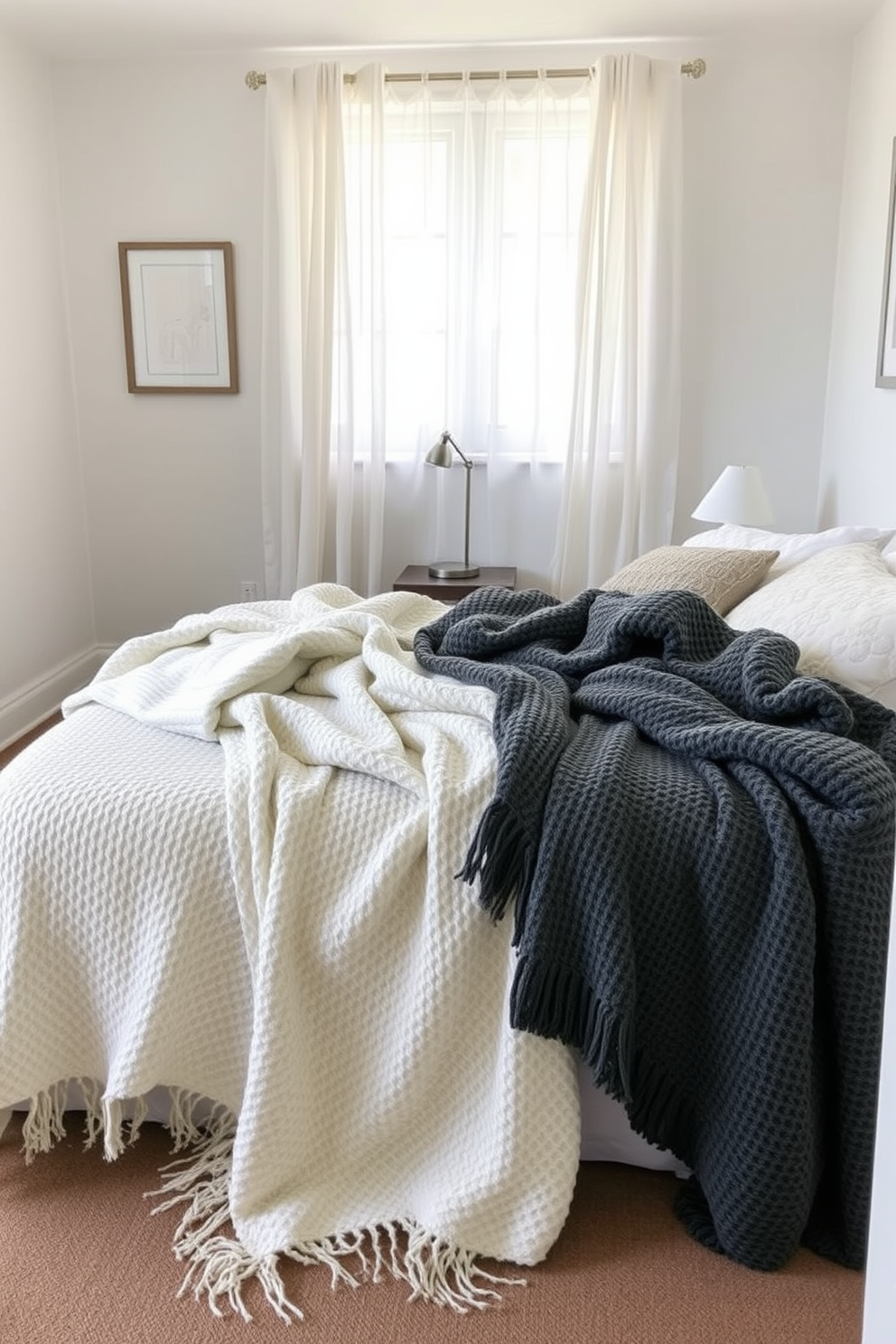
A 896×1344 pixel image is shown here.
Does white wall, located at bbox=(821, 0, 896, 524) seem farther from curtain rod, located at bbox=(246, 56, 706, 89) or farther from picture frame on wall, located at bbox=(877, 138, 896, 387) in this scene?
curtain rod, located at bbox=(246, 56, 706, 89)

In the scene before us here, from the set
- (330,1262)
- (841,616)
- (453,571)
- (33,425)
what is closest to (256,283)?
(33,425)

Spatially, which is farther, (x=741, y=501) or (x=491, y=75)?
(x=491, y=75)

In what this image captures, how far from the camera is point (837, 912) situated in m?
1.50

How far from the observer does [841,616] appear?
6.50ft

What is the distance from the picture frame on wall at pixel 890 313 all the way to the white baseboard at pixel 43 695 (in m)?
3.03

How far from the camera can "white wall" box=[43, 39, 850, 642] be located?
12.6 feet

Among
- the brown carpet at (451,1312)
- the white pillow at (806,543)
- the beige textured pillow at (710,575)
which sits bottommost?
the brown carpet at (451,1312)

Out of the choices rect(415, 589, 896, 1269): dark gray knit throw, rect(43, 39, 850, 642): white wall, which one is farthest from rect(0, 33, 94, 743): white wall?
rect(415, 589, 896, 1269): dark gray knit throw

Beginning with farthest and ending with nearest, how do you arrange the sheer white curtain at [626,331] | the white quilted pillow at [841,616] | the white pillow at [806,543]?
the sheer white curtain at [626,331] → the white pillow at [806,543] → the white quilted pillow at [841,616]

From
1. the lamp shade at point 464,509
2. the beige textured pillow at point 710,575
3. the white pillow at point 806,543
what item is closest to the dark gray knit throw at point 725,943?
the beige textured pillow at point 710,575

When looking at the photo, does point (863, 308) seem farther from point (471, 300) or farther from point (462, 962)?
point (462, 962)

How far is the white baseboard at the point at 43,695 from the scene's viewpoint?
3.83 meters

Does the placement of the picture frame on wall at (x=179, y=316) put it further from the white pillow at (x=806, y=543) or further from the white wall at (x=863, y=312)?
the white pillow at (x=806, y=543)

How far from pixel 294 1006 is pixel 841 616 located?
116 cm
